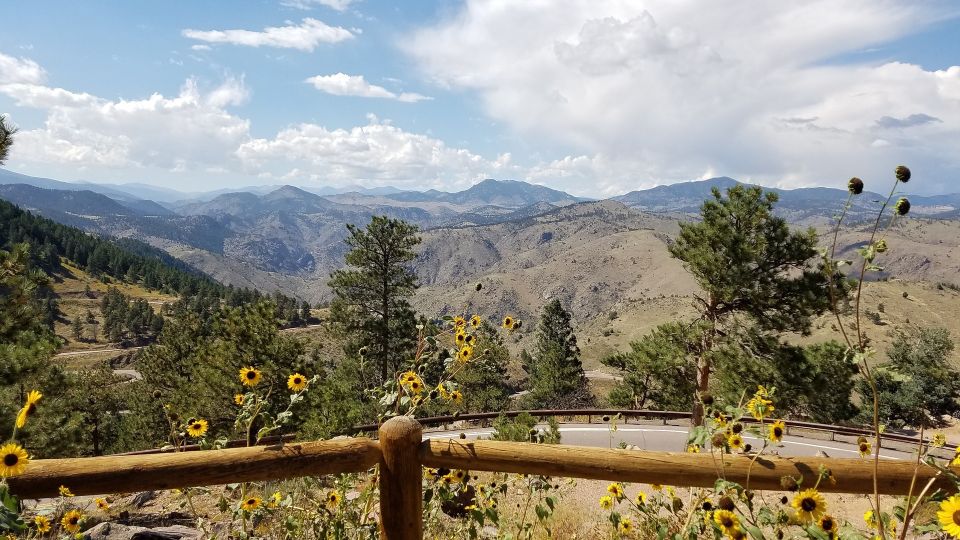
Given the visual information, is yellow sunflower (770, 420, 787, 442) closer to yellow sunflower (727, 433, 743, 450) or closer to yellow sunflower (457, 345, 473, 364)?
yellow sunflower (727, 433, 743, 450)

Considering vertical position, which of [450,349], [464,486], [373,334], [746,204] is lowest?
[373,334]

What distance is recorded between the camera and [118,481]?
2029mm

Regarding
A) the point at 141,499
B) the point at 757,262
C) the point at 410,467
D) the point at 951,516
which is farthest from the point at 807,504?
the point at 757,262

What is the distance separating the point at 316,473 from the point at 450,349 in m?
1.11

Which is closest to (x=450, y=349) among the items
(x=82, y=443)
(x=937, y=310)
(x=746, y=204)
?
(x=82, y=443)

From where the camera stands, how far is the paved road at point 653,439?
54.0ft

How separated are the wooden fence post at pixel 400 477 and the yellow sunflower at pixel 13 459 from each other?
1207 millimetres

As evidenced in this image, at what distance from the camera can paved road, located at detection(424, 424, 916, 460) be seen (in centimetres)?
1647

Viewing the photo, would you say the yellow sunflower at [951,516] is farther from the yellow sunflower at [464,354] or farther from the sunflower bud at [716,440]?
the yellow sunflower at [464,354]

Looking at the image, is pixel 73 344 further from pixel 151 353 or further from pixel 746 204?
pixel 746 204

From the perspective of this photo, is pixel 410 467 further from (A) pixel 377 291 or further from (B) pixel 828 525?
(A) pixel 377 291

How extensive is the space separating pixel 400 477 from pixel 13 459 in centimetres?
133

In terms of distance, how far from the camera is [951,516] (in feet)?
5.47

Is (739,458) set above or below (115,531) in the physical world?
above
